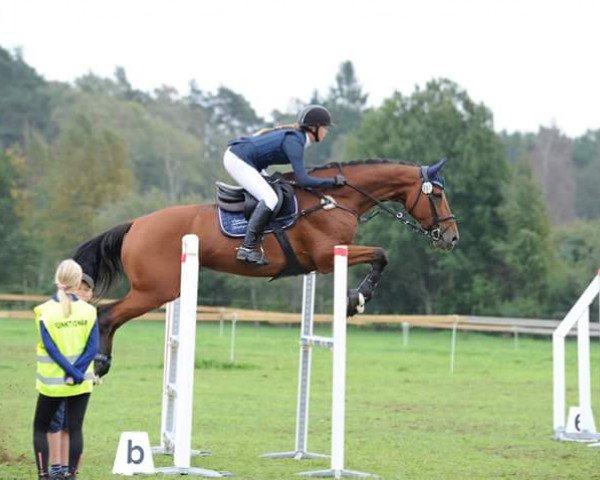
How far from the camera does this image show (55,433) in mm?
7316

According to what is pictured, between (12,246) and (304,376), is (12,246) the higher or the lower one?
the higher one

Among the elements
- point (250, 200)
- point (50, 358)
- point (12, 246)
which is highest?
point (12, 246)

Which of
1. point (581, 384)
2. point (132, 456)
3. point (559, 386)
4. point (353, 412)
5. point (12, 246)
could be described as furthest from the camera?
point (12, 246)

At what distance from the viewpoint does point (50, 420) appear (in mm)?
7160

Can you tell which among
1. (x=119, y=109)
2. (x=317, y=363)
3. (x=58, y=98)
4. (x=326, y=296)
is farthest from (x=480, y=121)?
(x=58, y=98)

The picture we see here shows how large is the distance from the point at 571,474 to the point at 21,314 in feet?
53.7

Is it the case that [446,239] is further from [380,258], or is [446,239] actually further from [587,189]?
[587,189]

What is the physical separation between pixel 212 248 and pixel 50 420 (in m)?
2.64

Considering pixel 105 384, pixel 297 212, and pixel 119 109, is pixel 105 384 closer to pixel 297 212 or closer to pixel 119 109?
pixel 297 212

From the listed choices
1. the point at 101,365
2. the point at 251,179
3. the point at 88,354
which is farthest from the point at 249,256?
the point at 88,354

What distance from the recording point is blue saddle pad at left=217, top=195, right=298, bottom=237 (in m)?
9.41

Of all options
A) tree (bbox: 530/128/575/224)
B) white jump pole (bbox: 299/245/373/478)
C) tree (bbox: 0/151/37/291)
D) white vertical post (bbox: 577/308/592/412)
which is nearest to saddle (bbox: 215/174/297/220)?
white jump pole (bbox: 299/245/373/478)

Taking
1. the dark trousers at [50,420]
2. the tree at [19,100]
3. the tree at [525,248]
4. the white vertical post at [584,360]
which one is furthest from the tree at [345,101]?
the dark trousers at [50,420]

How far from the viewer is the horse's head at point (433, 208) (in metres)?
9.93
